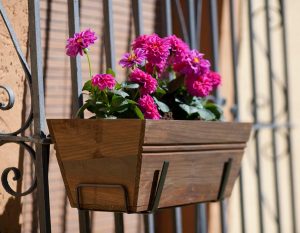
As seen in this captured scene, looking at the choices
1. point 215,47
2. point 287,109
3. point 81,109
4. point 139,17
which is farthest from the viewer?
point 287,109

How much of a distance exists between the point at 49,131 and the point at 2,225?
413mm

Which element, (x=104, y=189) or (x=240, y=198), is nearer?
(x=104, y=189)

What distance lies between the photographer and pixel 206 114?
2381mm

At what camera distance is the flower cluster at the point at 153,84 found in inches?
82.0

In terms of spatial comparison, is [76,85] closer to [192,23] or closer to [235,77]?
[192,23]

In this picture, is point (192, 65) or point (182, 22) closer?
point (192, 65)

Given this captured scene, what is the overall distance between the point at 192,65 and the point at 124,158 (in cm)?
49

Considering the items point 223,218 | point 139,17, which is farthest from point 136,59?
point 223,218

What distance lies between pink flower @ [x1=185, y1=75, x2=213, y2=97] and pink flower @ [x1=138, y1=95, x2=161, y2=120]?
0.91 ft

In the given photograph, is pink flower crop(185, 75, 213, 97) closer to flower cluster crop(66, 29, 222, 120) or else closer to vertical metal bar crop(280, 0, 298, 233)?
flower cluster crop(66, 29, 222, 120)

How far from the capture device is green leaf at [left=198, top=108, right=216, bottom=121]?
7.75 ft

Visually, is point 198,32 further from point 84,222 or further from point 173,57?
point 84,222

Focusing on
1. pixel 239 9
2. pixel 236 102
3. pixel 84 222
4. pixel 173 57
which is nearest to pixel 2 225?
pixel 84 222

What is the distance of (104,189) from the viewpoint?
2.05 m
